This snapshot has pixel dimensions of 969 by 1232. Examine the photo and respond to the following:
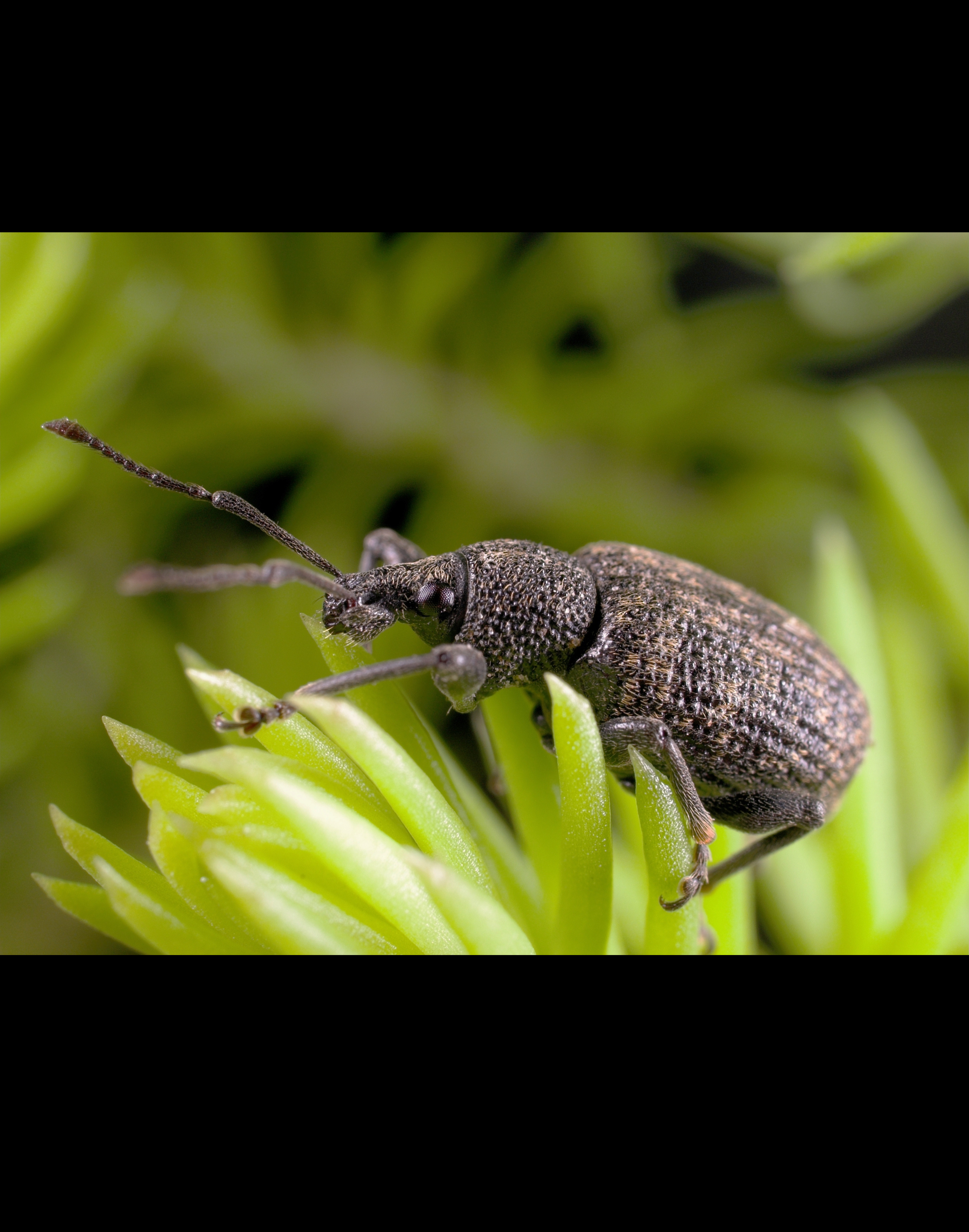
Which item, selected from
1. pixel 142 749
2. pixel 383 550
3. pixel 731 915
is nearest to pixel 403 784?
pixel 142 749

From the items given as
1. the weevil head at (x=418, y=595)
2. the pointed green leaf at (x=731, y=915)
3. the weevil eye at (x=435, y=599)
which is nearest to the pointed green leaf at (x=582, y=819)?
the pointed green leaf at (x=731, y=915)

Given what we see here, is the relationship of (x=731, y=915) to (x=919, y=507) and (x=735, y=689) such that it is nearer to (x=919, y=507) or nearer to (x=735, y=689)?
(x=735, y=689)

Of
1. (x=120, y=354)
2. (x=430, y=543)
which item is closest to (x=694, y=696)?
(x=430, y=543)

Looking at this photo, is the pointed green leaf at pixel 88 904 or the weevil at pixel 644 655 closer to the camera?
the pointed green leaf at pixel 88 904

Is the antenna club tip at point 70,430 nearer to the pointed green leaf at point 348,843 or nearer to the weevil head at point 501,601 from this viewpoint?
the weevil head at point 501,601

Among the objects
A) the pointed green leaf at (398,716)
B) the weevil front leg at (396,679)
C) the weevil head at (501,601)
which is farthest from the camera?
the weevil head at (501,601)

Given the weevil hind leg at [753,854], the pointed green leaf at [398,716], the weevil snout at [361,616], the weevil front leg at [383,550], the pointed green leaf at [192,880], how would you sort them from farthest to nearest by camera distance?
the weevil front leg at [383,550]
the weevil snout at [361,616]
the weevil hind leg at [753,854]
the pointed green leaf at [398,716]
the pointed green leaf at [192,880]

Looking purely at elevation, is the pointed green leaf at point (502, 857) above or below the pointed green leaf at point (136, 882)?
above
